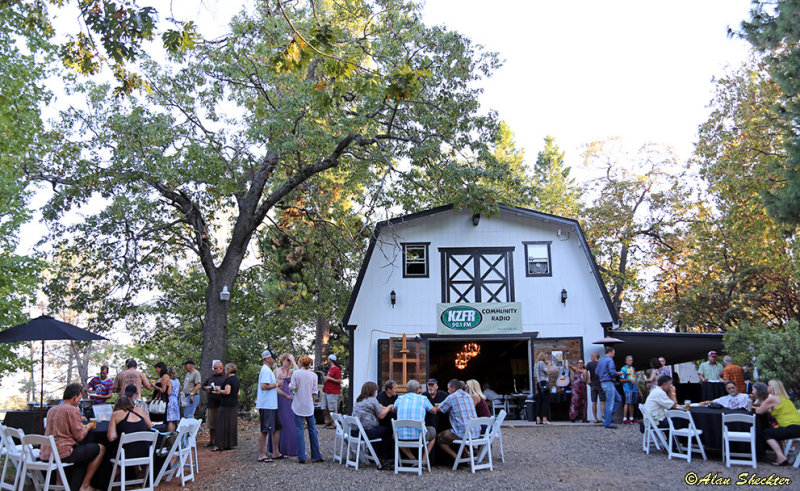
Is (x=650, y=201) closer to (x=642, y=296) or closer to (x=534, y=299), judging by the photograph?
(x=642, y=296)

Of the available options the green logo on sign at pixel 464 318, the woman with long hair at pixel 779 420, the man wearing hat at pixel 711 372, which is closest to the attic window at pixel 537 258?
the green logo on sign at pixel 464 318

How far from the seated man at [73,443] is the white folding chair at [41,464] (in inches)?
3.8

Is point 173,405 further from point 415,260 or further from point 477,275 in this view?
point 477,275

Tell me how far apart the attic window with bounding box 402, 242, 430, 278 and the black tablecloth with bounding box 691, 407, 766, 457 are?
7.86 m

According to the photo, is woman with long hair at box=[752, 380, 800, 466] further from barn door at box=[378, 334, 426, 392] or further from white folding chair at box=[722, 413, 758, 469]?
barn door at box=[378, 334, 426, 392]

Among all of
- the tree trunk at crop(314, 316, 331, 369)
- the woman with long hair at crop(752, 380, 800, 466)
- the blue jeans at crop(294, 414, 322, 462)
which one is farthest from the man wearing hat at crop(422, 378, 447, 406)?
the tree trunk at crop(314, 316, 331, 369)

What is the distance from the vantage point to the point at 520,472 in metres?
8.05

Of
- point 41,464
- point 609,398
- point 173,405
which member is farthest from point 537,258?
point 41,464

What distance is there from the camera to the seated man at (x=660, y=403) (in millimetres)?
9055

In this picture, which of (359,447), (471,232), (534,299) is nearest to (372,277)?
(471,232)

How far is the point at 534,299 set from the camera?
1526 centimetres

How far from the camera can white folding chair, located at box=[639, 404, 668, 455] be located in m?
8.95

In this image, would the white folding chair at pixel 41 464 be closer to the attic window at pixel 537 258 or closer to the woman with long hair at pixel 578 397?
the woman with long hair at pixel 578 397

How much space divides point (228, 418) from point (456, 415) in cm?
423
